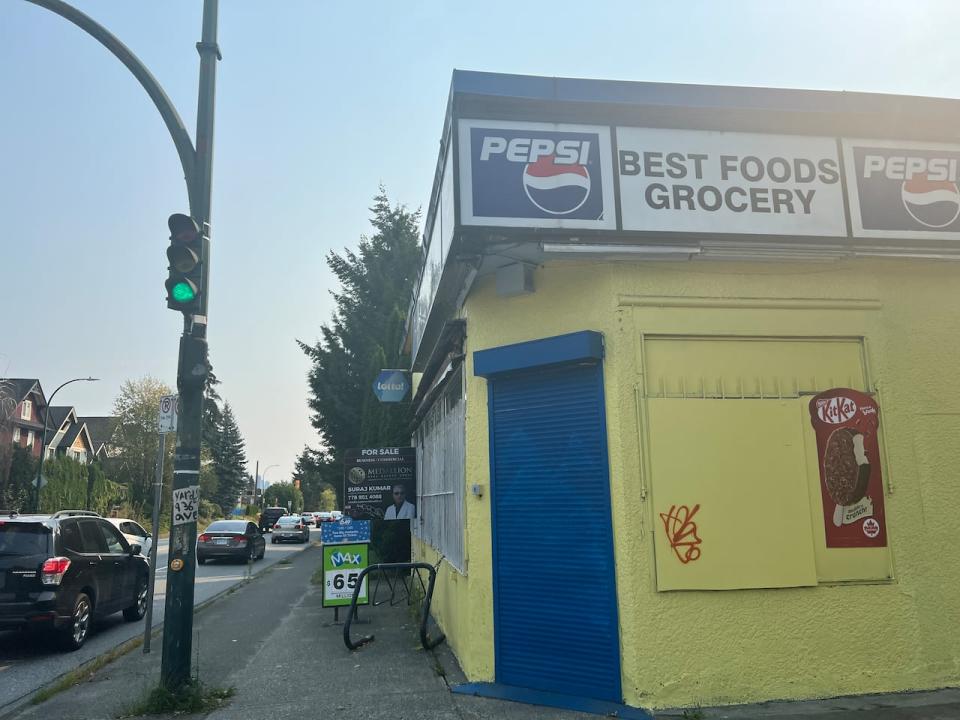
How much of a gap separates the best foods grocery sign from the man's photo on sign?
7304 mm

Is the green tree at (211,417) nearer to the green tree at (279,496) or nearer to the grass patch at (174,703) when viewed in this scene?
the green tree at (279,496)

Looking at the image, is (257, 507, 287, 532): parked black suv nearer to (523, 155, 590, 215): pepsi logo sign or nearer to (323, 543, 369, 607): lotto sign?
(323, 543, 369, 607): lotto sign

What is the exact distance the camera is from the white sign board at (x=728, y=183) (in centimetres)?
654

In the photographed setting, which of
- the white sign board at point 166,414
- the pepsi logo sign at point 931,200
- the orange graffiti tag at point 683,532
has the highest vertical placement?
the pepsi logo sign at point 931,200

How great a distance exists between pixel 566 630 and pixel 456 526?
87.1 inches

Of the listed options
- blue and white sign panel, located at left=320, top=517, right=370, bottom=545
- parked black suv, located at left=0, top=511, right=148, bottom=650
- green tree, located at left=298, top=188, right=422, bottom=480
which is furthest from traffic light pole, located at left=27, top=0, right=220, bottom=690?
green tree, located at left=298, top=188, right=422, bottom=480

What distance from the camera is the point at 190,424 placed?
6.71m

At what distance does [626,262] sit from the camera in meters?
6.62

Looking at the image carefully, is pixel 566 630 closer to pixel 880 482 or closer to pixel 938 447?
pixel 880 482

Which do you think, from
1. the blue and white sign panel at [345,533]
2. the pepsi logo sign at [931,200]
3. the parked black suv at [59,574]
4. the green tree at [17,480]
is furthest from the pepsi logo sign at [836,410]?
the green tree at [17,480]

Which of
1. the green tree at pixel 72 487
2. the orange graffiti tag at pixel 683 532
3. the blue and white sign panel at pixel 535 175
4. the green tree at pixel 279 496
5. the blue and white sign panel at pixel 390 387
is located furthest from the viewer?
the green tree at pixel 279 496

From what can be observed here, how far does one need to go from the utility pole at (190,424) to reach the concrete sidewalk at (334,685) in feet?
2.45

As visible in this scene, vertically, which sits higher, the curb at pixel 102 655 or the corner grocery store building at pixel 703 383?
the corner grocery store building at pixel 703 383

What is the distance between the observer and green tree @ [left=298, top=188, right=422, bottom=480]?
30375mm
